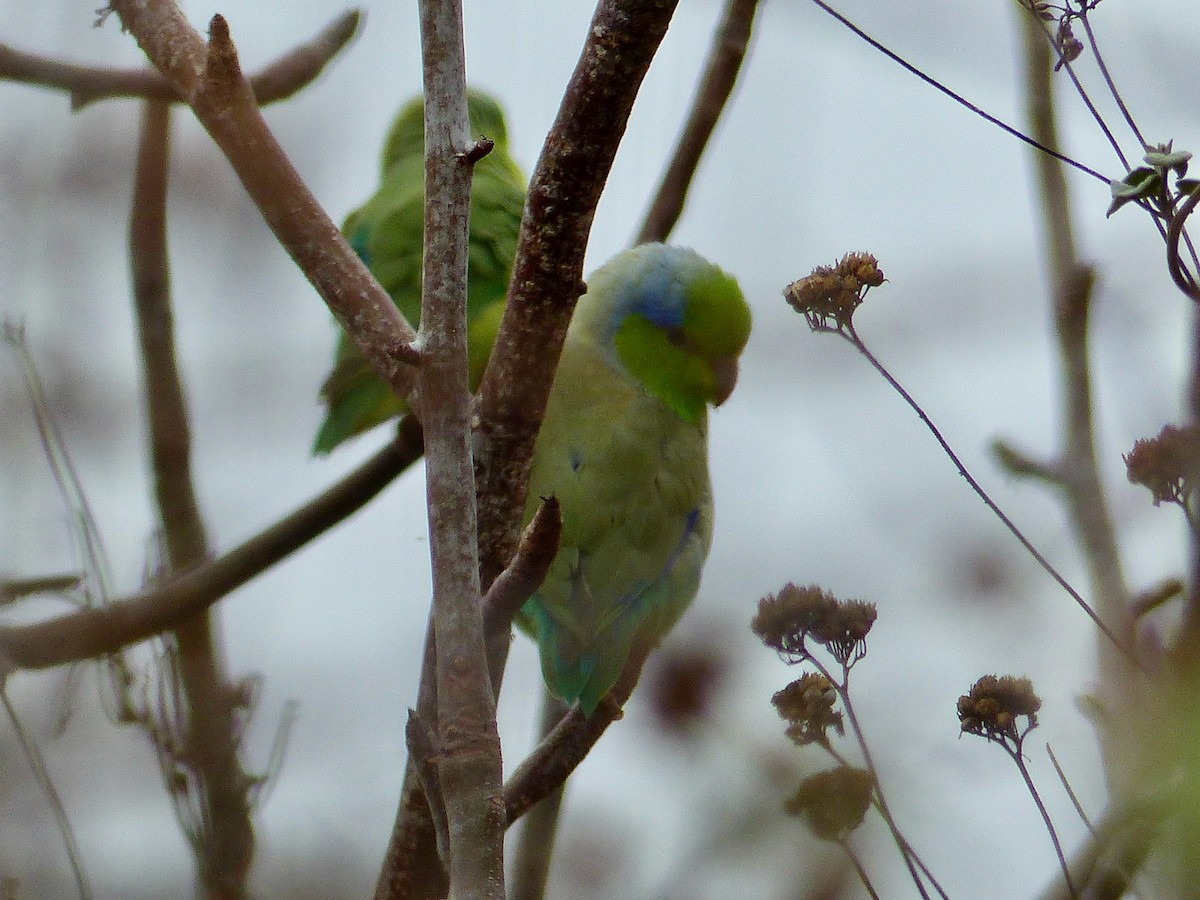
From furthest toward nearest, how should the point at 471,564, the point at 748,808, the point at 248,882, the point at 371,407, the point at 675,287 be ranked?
the point at 371,407 < the point at 675,287 < the point at 248,882 < the point at 748,808 < the point at 471,564

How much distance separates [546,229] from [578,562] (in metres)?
1.29

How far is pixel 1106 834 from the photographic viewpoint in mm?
1339

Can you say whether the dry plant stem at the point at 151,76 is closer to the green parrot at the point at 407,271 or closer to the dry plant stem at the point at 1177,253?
the green parrot at the point at 407,271

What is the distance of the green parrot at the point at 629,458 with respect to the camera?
2.84 metres

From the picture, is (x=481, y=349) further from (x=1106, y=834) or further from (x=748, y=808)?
(x=1106, y=834)

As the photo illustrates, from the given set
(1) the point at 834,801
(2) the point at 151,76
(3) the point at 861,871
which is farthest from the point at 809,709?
(2) the point at 151,76

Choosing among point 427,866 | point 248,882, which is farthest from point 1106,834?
point 248,882

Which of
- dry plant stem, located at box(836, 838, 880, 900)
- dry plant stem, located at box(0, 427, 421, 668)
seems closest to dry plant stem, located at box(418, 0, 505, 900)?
dry plant stem, located at box(836, 838, 880, 900)

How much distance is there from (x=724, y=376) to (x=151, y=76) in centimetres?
161

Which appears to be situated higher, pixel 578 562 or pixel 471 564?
pixel 578 562

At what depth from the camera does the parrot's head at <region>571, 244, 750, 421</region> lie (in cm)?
329

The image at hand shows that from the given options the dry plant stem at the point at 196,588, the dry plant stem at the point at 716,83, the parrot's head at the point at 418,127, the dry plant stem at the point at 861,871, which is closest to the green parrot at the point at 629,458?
the dry plant stem at the point at 716,83

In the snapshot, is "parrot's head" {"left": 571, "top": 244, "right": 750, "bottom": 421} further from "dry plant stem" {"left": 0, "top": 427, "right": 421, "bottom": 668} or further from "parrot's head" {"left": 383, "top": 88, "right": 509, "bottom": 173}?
"parrot's head" {"left": 383, "top": 88, "right": 509, "bottom": 173}

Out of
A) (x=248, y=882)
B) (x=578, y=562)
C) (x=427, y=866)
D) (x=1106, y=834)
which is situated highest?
(x=578, y=562)
